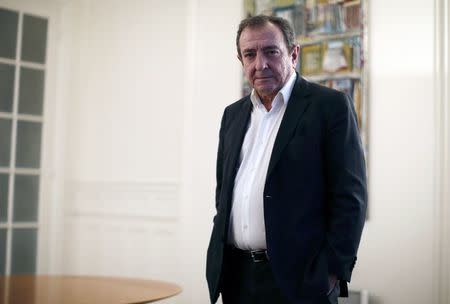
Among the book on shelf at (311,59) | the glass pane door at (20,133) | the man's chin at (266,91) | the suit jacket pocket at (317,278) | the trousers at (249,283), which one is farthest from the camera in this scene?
the glass pane door at (20,133)

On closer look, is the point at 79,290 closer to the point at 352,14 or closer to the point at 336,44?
the point at 336,44

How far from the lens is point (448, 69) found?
9.21ft

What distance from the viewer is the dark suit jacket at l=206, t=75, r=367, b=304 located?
1558 millimetres

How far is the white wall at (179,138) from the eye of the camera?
9.50 ft

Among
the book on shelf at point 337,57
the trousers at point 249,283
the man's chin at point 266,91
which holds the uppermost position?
the book on shelf at point 337,57

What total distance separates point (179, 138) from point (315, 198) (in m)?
→ 2.39

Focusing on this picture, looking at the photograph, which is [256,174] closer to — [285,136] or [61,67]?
[285,136]

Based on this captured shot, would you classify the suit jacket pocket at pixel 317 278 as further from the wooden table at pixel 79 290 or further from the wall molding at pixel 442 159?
the wall molding at pixel 442 159

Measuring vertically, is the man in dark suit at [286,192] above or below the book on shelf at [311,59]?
below

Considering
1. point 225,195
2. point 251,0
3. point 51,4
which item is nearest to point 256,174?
point 225,195

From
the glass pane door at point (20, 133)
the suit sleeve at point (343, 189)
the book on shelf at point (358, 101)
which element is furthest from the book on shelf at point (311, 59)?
the glass pane door at point (20, 133)

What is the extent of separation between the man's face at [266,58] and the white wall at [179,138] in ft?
4.60

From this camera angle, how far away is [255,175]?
5.57 feet

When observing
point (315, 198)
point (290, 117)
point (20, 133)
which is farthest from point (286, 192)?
point (20, 133)
